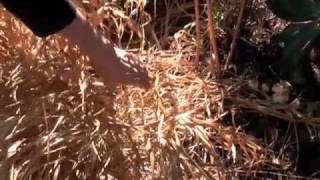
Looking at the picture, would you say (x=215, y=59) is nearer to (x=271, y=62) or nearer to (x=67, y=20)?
(x=271, y=62)

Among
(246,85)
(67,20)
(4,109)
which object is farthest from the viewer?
(246,85)

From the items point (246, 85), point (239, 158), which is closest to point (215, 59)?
point (246, 85)

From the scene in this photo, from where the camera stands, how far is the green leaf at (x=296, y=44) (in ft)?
4.95

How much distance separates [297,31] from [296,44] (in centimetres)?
3

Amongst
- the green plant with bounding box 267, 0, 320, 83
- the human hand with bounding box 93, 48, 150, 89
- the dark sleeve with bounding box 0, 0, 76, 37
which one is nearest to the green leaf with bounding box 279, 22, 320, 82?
the green plant with bounding box 267, 0, 320, 83

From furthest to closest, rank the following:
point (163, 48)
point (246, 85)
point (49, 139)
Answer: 1. point (163, 48)
2. point (246, 85)
3. point (49, 139)

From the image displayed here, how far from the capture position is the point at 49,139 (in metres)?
1.40

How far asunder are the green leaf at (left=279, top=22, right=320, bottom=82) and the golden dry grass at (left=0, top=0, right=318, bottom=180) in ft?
0.29

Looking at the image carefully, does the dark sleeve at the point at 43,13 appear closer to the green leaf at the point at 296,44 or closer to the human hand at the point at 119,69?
the human hand at the point at 119,69

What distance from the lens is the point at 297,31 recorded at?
5.03ft

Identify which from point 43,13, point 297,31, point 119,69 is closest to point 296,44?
point 297,31

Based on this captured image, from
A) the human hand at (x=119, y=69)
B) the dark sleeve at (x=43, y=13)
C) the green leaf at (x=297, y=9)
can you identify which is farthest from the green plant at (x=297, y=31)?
the dark sleeve at (x=43, y=13)

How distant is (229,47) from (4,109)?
0.50m

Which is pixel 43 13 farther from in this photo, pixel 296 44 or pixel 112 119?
pixel 296 44
